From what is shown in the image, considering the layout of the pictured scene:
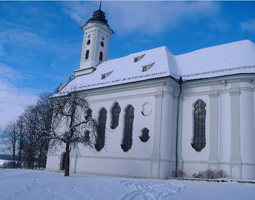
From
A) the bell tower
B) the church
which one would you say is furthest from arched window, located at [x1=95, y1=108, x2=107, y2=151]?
the bell tower

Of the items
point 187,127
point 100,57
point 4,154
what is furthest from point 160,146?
point 4,154

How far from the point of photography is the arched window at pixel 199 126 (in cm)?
2127

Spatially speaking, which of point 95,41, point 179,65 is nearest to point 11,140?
point 95,41

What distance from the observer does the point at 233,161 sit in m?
19.2

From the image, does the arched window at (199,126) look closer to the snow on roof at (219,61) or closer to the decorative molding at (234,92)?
the decorative molding at (234,92)

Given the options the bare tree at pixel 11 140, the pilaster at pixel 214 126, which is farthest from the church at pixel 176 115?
the bare tree at pixel 11 140

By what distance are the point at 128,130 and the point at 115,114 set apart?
229 cm

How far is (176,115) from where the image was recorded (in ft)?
74.5

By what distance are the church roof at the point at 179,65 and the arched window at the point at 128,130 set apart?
Result: 2662 mm

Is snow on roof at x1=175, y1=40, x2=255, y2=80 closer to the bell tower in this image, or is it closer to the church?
the church

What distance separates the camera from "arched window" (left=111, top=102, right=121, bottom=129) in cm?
2539

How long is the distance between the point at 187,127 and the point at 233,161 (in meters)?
4.37

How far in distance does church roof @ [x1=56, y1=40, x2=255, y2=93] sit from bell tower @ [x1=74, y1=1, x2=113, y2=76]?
454 cm

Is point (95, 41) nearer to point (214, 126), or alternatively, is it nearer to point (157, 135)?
point (157, 135)
